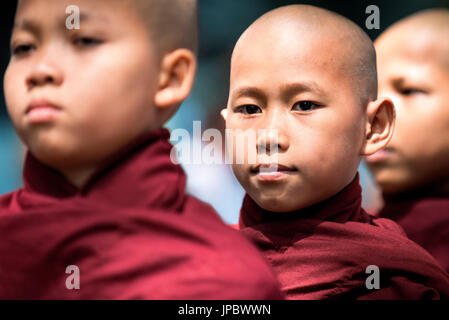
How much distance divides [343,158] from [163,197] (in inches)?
17.3

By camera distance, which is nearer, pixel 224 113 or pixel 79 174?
pixel 79 174

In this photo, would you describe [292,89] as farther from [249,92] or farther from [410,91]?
[410,91]

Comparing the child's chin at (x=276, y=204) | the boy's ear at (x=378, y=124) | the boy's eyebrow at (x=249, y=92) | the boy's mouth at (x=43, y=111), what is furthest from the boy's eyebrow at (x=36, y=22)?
the boy's ear at (x=378, y=124)

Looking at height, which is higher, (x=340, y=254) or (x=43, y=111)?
(x=43, y=111)

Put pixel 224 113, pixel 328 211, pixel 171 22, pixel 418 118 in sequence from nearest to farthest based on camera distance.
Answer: pixel 171 22 < pixel 328 211 < pixel 224 113 < pixel 418 118

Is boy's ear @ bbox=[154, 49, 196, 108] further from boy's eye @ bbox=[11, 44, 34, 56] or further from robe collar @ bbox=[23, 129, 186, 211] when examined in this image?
boy's eye @ bbox=[11, 44, 34, 56]

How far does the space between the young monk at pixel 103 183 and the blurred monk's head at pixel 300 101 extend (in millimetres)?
240

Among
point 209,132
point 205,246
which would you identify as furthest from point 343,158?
point 205,246

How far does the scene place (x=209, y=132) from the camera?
1.48 m

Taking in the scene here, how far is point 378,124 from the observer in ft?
4.64

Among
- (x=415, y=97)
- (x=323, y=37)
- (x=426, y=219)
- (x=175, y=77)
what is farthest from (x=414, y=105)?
(x=175, y=77)

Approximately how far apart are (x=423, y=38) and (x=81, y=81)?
1.05 m

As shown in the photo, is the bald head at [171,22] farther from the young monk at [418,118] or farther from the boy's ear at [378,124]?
the young monk at [418,118]

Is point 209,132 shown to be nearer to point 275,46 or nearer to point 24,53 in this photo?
point 275,46
